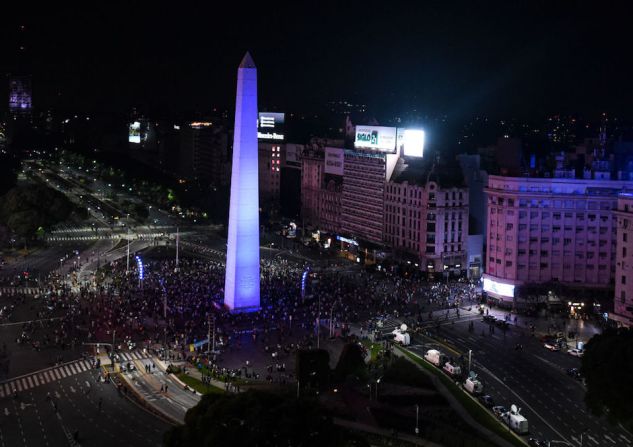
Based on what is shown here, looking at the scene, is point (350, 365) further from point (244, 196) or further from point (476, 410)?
point (244, 196)

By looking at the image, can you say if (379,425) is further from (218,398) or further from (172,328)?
(172,328)

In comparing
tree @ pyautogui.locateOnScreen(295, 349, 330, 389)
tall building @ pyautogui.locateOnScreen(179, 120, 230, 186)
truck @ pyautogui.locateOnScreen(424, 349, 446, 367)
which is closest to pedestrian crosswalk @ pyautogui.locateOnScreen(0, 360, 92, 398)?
tree @ pyautogui.locateOnScreen(295, 349, 330, 389)

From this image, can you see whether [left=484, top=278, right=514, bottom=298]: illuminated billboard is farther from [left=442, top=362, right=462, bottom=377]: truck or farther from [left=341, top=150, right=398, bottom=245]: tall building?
[left=442, top=362, right=462, bottom=377]: truck

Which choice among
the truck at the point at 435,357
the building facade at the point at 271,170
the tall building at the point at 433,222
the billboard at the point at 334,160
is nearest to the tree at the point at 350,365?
the truck at the point at 435,357

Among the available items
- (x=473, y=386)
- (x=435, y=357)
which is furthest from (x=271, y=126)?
(x=473, y=386)

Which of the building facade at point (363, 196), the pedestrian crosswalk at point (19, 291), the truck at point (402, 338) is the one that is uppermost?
the building facade at point (363, 196)

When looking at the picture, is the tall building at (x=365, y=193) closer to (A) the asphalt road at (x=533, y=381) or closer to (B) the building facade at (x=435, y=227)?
(B) the building facade at (x=435, y=227)
